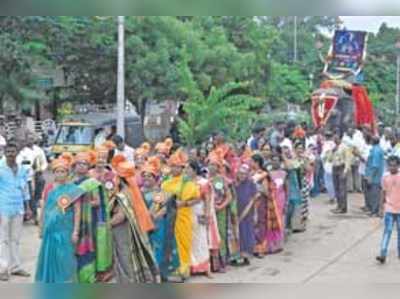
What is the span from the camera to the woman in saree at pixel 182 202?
816 centimetres

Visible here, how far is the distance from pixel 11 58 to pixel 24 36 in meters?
1.10

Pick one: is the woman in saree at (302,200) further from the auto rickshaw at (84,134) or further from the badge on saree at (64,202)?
the auto rickshaw at (84,134)

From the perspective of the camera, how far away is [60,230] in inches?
279

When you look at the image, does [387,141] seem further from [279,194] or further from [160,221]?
[160,221]

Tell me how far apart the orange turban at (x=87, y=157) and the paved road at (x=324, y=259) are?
1311 millimetres

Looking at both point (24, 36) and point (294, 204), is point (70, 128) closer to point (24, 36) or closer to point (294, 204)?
point (24, 36)

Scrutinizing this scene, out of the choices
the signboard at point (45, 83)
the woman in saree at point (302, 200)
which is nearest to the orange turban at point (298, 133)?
the woman in saree at point (302, 200)

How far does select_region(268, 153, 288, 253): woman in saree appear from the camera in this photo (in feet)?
32.3

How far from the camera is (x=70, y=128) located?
20.4 metres

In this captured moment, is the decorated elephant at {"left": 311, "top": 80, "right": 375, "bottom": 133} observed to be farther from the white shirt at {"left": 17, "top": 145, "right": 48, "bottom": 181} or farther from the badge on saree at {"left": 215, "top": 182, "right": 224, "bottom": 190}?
the badge on saree at {"left": 215, "top": 182, "right": 224, "bottom": 190}

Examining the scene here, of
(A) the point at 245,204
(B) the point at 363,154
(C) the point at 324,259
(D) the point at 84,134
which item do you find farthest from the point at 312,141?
(D) the point at 84,134

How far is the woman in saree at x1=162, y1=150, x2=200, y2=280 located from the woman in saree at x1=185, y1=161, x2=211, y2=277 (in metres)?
0.09

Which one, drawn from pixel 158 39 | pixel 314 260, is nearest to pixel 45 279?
pixel 314 260

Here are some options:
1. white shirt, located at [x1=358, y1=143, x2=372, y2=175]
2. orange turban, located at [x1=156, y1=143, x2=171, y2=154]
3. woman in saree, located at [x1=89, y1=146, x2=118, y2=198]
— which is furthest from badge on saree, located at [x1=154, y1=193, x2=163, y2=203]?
white shirt, located at [x1=358, y1=143, x2=372, y2=175]
